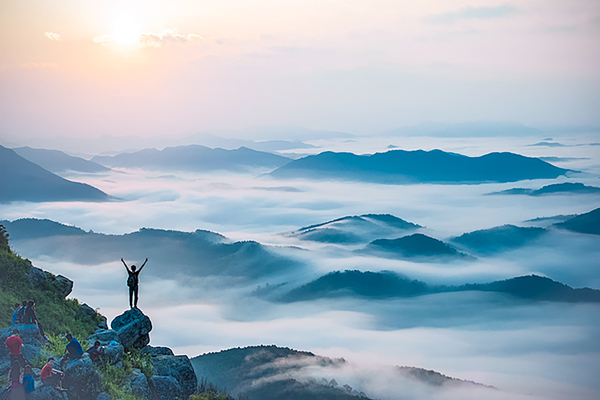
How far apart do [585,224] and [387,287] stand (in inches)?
3360

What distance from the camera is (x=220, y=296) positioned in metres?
143

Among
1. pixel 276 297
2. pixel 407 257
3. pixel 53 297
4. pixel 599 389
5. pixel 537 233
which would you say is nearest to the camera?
pixel 53 297

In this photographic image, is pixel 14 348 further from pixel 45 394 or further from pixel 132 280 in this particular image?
pixel 132 280

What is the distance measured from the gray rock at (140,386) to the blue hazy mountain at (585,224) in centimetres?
18668

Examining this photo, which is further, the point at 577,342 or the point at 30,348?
the point at 577,342

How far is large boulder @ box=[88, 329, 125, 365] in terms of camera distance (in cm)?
1842

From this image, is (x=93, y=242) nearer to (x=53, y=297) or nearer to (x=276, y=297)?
(x=276, y=297)

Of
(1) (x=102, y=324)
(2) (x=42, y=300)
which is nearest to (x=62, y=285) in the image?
(2) (x=42, y=300)

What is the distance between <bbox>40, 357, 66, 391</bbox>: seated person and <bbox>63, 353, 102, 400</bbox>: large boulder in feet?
0.71

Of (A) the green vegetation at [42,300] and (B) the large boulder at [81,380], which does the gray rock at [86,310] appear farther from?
(B) the large boulder at [81,380]

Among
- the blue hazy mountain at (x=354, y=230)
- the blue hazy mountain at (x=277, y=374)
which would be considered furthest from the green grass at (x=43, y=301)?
the blue hazy mountain at (x=354, y=230)

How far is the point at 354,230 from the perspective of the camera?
18750cm

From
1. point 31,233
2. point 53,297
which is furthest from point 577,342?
point 31,233

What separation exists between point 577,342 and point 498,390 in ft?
150
